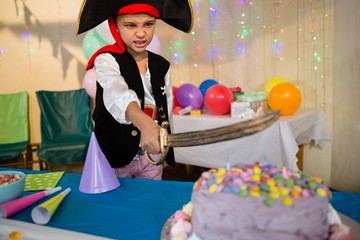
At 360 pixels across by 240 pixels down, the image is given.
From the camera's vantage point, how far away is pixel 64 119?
12.0 ft

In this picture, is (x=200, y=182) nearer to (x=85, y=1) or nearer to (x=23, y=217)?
(x=23, y=217)

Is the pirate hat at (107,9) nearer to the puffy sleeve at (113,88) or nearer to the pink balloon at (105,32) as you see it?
the puffy sleeve at (113,88)

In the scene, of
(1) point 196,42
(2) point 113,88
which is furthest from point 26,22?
(2) point 113,88

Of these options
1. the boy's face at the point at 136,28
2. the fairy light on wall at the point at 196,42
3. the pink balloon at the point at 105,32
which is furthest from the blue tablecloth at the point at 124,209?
the fairy light on wall at the point at 196,42

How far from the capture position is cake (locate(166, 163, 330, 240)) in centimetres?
63

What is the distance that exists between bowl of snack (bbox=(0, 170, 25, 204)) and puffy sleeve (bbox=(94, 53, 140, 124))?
35 centimetres

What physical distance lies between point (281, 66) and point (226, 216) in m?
2.88

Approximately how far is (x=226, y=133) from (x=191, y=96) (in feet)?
7.83

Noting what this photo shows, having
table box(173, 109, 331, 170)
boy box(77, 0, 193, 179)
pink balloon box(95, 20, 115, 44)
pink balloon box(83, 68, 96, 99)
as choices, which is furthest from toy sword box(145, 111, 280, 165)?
pink balloon box(83, 68, 96, 99)

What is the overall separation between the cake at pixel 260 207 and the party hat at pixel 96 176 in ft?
1.53

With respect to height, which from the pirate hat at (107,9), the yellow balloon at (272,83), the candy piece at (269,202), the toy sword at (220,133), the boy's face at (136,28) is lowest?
the candy piece at (269,202)

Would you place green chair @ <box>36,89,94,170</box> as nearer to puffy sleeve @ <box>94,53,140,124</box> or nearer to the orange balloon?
the orange balloon

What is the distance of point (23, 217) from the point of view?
3.17 feet

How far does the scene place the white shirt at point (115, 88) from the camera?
1091 mm
